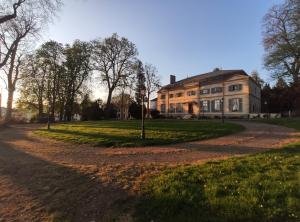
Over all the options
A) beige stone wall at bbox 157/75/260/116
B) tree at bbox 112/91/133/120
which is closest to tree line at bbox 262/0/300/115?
beige stone wall at bbox 157/75/260/116

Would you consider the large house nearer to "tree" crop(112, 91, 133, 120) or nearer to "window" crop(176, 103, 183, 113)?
"window" crop(176, 103, 183, 113)

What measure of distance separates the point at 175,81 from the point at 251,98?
25.7 meters

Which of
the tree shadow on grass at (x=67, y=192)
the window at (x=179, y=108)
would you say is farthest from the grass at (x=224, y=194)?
the window at (x=179, y=108)

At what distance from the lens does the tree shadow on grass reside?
5859 millimetres

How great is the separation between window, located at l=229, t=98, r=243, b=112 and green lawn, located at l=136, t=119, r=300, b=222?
4469cm

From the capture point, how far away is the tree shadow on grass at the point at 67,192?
5.86 m

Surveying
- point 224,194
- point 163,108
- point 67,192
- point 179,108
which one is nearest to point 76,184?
point 67,192

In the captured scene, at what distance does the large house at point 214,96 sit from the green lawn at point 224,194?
39.0 metres

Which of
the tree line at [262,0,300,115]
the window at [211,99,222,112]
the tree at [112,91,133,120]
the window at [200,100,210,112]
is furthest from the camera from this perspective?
the tree at [112,91,133,120]

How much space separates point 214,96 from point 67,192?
5173 cm

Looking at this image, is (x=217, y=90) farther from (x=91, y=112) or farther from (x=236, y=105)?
(x=91, y=112)

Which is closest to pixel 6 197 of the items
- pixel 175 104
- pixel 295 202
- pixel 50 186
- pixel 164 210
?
pixel 50 186

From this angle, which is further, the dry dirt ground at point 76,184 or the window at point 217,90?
the window at point 217,90

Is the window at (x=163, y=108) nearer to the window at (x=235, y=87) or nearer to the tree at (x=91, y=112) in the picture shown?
the window at (x=235, y=87)
